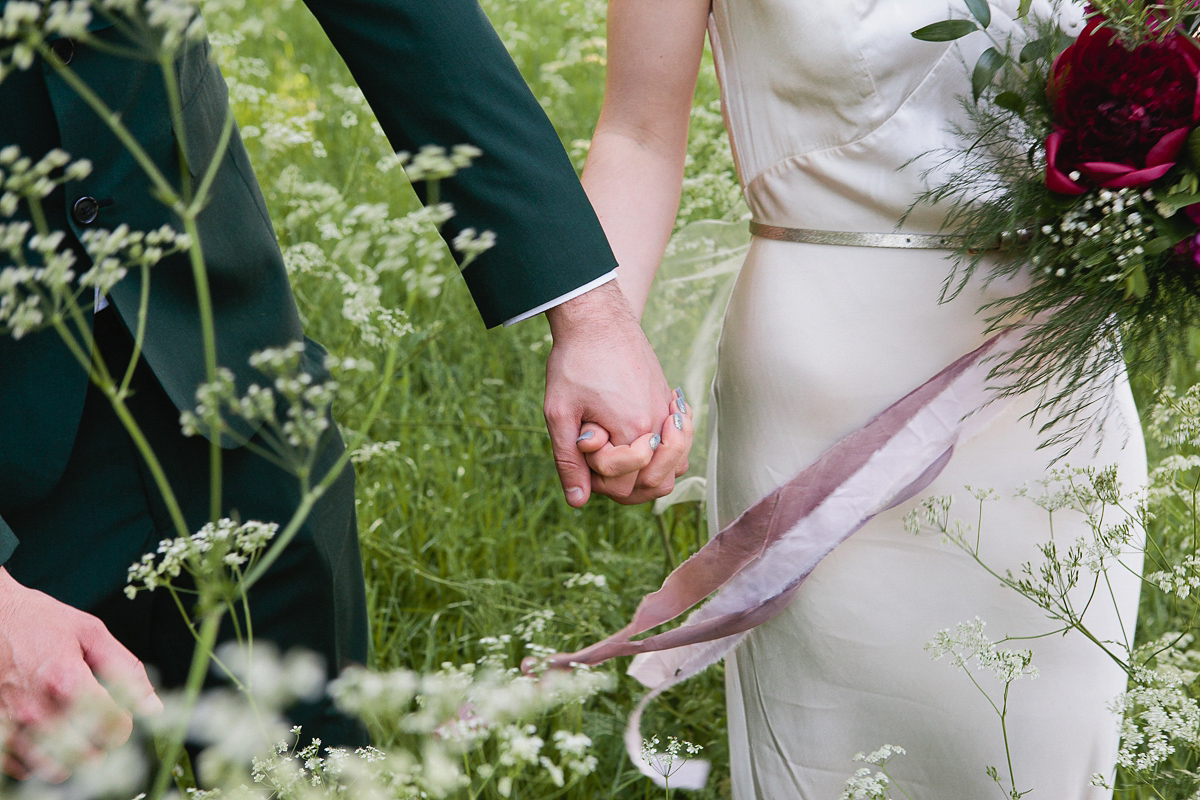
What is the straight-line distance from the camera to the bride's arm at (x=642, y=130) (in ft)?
5.14

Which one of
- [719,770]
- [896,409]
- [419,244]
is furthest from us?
[719,770]

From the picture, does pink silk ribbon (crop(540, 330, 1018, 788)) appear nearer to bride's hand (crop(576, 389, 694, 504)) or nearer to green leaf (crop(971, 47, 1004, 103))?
bride's hand (crop(576, 389, 694, 504))

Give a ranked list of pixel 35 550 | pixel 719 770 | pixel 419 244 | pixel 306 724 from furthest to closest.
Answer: pixel 719 770, pixel 306 724, pixel 35 550, pixel 419 244

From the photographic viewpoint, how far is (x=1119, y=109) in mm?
1114

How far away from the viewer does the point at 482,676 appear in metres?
1.15

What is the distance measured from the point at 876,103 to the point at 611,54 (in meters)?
0.45

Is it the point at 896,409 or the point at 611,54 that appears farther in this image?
the point at 611,54

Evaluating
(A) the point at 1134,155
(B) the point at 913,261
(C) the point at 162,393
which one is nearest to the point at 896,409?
(B) the point at 913,261

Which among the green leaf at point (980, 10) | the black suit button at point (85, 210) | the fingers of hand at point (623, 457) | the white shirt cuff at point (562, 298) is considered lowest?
the fingers of hand at point (623, 457)

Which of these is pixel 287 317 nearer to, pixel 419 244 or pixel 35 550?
pixel 35 550

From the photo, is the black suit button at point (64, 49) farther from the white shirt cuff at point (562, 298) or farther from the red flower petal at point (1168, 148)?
the red flower petal at point (1168, 148)

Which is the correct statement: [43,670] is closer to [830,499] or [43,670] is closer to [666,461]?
[666,461]

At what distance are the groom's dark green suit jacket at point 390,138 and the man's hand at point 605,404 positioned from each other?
0.06 m

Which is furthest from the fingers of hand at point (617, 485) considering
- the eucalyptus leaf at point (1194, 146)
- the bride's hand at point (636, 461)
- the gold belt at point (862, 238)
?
the eucalyptus leaf at point (1194, 146)
